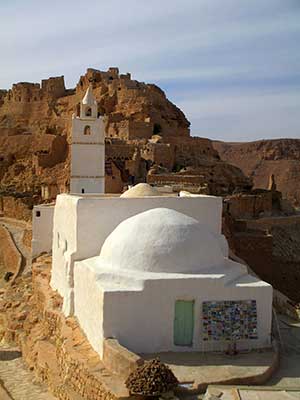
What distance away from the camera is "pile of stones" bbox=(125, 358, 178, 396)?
6.60 m

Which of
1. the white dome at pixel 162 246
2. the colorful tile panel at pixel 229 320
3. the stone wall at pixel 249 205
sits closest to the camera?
the colorful tile panel at pixel 229 320

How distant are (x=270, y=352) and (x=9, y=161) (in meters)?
29.1

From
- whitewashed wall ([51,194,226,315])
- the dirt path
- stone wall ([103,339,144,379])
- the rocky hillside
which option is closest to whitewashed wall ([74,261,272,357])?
stone wall ([103,339,144,379])

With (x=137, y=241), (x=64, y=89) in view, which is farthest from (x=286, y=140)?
(x=137, y=241)

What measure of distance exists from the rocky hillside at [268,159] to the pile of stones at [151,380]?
58.0 metres

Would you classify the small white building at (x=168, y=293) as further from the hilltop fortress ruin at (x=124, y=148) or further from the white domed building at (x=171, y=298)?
the hilltop fortress ruin at (x=124, y=148)

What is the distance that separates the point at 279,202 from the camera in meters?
29.8

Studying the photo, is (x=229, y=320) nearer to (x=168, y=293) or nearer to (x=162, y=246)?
(x=168, y=293)

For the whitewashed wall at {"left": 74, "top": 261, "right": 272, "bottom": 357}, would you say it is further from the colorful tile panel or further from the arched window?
the arched window

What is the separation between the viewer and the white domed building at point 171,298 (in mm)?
8039

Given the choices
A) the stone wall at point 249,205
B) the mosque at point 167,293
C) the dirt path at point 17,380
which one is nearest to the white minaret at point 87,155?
the dirt path at point 17,380

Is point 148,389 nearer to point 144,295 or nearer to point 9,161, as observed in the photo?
point 144,295

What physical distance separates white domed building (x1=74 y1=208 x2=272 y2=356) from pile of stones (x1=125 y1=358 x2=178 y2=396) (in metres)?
1.25

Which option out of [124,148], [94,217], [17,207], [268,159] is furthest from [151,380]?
[268,159]
